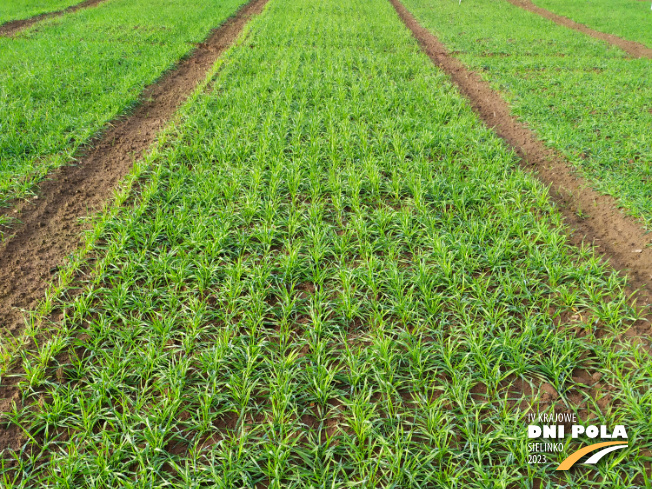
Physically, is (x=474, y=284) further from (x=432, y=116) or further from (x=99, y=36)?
(x=99, y=36)

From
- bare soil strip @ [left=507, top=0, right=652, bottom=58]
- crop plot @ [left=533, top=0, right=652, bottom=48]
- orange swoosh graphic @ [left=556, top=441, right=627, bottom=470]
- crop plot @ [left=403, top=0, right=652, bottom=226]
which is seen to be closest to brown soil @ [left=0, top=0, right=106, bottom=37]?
crop plot @ [left=403, top=0, right=652, bottom=226]

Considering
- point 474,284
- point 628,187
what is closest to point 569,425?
point 474,284

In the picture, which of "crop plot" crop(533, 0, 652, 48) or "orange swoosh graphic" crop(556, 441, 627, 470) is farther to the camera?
"crop plot" crop(533, 0, 652, 48)

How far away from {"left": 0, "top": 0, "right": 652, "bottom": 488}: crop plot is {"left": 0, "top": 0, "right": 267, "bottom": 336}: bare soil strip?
40 cm

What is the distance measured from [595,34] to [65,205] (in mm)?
18241

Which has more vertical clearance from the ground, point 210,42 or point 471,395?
point 210,42

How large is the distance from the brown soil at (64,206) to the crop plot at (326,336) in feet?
1.22

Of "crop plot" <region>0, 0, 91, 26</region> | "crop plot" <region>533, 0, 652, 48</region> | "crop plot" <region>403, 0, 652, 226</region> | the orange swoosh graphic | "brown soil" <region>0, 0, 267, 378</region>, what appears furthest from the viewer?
"crop plot" <region>533, 0, 652, 48</region>

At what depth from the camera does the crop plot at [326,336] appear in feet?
7.80

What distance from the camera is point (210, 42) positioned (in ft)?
39.5

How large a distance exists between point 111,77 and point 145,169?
4.53m

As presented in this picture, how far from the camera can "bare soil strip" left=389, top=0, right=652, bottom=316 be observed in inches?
160
